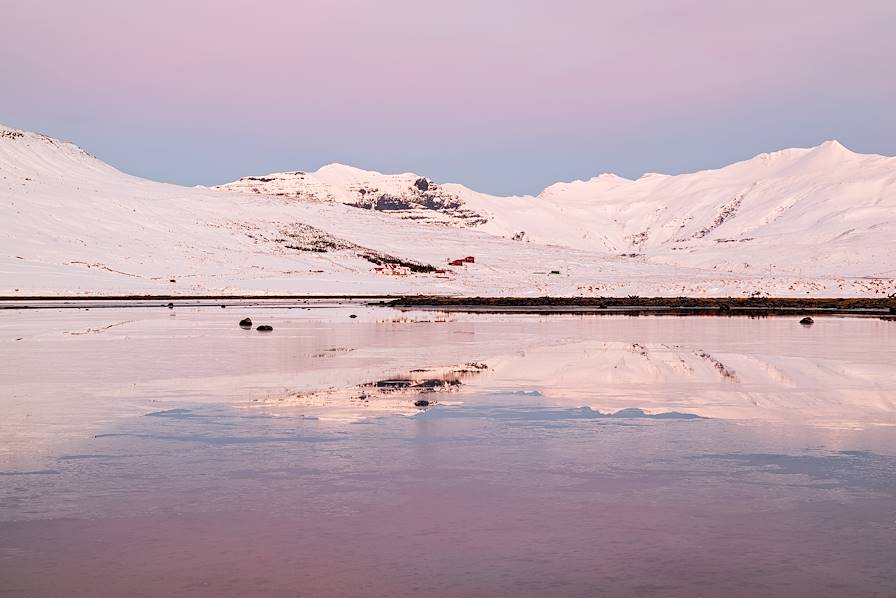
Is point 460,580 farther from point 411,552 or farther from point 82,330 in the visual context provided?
point 82,330

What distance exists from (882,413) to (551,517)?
9473 mm

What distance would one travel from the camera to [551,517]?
10.7 m

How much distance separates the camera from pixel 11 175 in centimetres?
17975

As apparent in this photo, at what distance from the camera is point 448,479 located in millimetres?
12523

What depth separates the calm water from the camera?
8922 millimetres

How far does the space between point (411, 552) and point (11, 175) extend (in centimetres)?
18747

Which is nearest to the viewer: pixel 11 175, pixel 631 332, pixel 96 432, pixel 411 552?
pixel 411 552

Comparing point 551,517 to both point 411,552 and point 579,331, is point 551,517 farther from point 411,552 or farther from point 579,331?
point 579,331

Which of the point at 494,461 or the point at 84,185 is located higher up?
the point at 84,185

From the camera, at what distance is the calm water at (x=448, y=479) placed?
892cm

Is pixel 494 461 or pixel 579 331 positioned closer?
pixel 494 461

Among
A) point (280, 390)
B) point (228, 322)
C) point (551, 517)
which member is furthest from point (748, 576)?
point (228, 322)

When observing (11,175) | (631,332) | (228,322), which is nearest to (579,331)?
(631,332)

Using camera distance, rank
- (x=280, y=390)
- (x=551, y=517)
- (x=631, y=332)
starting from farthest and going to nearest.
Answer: (x=631, y=332) < (x=280, y=390) < (x=551, y=517)
